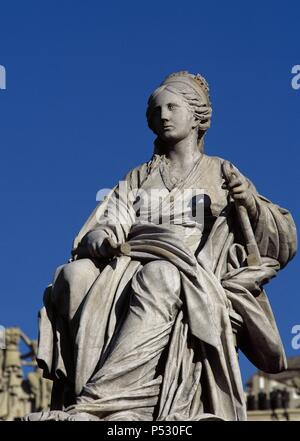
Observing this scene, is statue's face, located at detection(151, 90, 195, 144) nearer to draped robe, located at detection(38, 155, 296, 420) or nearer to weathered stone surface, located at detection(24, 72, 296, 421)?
weathered stone surface, located at detection(24, 72, 296, 421)

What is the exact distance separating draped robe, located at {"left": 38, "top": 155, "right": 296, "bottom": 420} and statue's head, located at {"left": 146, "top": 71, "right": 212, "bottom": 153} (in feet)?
2.12

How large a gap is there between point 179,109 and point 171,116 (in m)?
Answer: 0.12

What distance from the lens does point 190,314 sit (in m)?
18.4

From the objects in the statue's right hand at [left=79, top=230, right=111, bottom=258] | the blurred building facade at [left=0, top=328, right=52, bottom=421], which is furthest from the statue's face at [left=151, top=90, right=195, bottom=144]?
the blurred building facade at [left=0, top=328, right=52, bottom=421]

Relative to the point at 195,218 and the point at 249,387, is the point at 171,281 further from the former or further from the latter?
the point at 249,387

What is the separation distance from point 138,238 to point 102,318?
3.34 feet

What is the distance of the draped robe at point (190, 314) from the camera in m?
18.1

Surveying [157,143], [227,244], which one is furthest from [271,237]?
[157,143]

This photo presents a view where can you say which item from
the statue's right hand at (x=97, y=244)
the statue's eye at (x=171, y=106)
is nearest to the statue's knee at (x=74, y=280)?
the statue's right hand at (x=97, y=244)

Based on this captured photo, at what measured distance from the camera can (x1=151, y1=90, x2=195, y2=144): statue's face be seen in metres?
20.2

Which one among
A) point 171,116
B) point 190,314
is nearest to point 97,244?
point 190,314

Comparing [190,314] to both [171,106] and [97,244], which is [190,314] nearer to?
[97,244]
